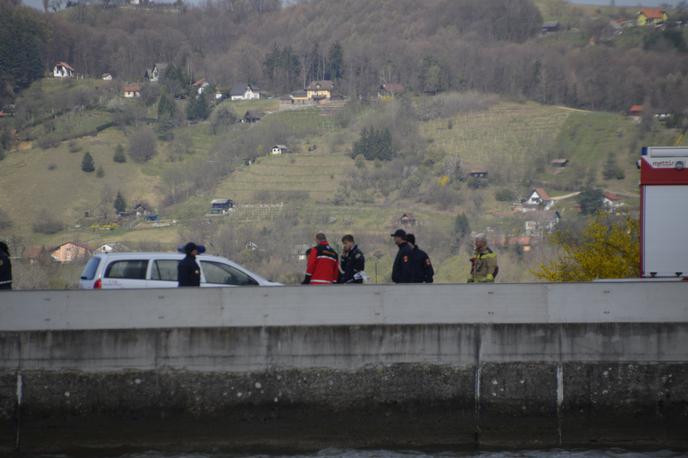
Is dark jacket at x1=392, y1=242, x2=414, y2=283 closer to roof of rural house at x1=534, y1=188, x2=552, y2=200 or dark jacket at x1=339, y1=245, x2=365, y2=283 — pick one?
dark jacket at x1=339, y1=245, x2=365, y2=283

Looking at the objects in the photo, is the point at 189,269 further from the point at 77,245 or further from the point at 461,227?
the point at 461,227

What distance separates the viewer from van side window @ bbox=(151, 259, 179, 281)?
75.5ft

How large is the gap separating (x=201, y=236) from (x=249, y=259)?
56.5ft

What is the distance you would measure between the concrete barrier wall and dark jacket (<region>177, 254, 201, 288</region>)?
1718 mm

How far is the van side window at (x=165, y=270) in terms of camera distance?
75.5 feet

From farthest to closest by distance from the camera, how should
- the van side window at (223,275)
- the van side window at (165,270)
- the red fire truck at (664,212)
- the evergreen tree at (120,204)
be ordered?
the evergreen tree at (120,204) < the van side window at (223,275) < the van side window at (165,270) < the red fire truck at (664,212)

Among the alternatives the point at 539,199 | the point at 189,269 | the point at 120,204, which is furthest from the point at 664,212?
the point at 120,204

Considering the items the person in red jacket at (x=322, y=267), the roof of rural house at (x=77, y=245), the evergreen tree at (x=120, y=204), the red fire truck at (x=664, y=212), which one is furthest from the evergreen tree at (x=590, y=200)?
the person in red jacket at (x=322, y=267)

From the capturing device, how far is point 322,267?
21875mm

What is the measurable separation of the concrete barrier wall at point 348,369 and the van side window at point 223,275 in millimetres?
3863

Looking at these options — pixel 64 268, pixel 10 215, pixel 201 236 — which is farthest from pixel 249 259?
pixel 10 215

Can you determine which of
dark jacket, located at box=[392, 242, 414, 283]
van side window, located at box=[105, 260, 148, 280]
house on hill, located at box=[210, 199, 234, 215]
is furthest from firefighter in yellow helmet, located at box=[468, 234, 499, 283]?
house on hill, located at box=[210, 199, 234, 215]

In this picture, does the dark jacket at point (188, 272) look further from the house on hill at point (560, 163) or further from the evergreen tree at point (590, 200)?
the house on hill at point (560, 163)

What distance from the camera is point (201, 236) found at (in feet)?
559
